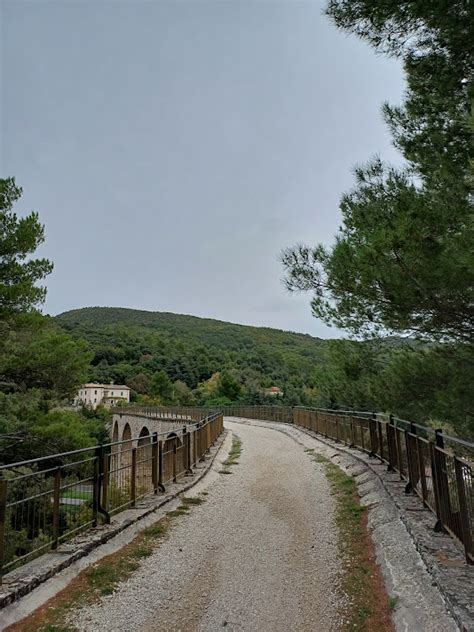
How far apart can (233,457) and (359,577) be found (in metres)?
9.00

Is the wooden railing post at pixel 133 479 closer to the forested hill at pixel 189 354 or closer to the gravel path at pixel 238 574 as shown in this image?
the gravel path at pixel 238 574

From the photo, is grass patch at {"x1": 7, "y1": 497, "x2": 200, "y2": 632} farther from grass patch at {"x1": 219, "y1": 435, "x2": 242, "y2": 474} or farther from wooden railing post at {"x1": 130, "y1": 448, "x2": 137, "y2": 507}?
grass patch at {"x1": 219, "y1": 435, "x2": 242, "y2": 474}

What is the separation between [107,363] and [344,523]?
75.1m

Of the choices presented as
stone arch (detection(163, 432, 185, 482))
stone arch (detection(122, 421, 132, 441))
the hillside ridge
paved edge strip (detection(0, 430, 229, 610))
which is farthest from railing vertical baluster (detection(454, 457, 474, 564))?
the hillside ridge

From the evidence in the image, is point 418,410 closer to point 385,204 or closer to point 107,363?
point 385,204

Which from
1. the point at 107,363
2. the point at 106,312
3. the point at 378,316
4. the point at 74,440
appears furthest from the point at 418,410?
the point at 106,312

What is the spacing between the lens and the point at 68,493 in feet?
16.2

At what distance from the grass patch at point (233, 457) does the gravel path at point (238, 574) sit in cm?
309

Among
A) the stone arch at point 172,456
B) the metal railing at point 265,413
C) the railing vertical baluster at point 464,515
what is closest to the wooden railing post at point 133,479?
the stone arch at point 172,456

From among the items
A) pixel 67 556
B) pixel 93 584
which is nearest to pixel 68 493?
pixel 67 556

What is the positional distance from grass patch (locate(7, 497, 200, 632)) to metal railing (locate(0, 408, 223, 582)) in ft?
1.75

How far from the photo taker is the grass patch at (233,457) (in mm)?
10794

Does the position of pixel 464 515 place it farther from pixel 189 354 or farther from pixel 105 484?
pixel 189 354

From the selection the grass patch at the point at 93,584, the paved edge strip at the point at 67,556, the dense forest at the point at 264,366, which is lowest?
the grass patch at the point at 93,584
